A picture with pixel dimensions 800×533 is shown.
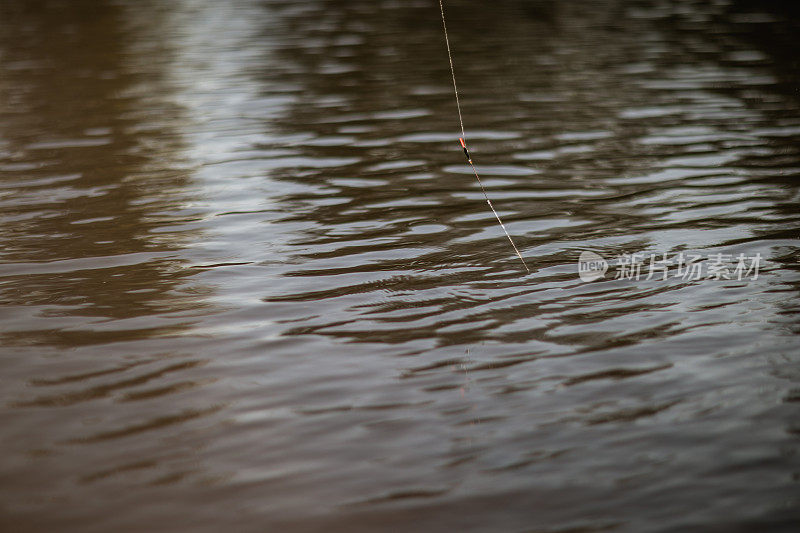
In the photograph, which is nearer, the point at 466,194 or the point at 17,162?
the point at 466,194

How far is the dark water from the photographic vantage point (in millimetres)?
3029

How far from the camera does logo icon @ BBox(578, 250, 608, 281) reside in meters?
4.90

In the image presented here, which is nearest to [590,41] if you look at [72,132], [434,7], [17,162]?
[434,7]

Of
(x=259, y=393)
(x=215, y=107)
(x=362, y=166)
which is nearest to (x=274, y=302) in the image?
(x=259, y=393)

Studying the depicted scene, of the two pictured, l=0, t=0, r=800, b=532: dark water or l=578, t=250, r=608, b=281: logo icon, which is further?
l=578, t=250, r=608, b=281: logo icon

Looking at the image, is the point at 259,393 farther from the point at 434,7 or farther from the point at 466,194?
the point at 434,7

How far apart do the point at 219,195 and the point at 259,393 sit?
3.39 metres

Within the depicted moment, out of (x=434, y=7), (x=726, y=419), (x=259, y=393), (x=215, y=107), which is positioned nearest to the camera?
(x=726, y=419)

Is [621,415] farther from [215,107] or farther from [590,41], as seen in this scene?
[590,41]

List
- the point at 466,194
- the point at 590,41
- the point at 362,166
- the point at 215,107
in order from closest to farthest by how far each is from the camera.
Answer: the point at 466,194
the point at 362,166
the point at 215,107
the point at 590,41

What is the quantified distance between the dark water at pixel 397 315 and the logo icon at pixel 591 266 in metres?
0.07

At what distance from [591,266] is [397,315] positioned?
121 cm

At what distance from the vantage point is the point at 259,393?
3721 millimetres

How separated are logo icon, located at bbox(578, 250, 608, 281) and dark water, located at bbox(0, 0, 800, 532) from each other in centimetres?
7
